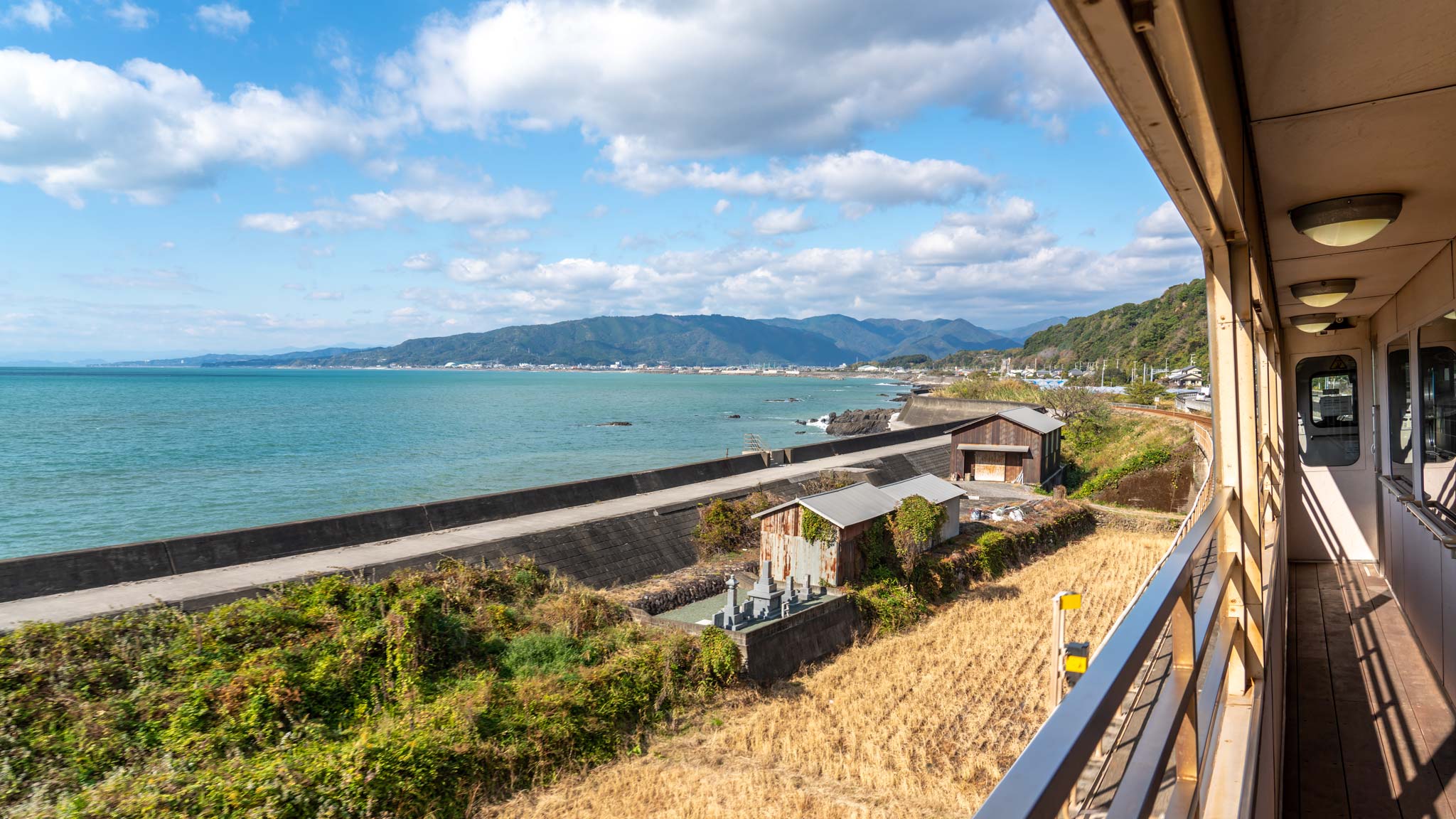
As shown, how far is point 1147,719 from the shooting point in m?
1.45

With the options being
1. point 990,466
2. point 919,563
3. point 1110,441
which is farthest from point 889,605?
point 1110,441

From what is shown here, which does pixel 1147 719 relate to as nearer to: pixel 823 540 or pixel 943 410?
pixel 823 540

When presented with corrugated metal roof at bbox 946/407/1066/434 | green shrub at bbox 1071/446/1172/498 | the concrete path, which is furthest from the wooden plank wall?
the concrete path

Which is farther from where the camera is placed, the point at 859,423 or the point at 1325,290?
the point at 859,423

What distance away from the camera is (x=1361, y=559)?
812cm

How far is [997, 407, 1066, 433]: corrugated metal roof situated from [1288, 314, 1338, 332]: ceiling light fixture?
19.8 metres

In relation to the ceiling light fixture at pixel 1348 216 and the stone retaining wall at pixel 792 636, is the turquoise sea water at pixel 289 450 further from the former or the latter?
the ceiling light fixture at pixel 1348 216

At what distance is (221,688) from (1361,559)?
484 inches

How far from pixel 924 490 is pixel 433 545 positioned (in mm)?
10669

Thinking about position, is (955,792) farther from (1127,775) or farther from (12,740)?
(12,740)

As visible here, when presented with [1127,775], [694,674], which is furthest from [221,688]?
[1127,775]

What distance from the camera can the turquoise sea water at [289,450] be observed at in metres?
27.6

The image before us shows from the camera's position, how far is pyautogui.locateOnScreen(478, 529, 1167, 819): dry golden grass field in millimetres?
7926

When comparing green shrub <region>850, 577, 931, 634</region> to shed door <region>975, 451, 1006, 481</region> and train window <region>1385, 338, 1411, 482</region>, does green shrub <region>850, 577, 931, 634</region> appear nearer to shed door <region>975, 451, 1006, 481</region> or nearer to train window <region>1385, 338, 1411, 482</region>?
train window <region>1385, 338, 1411, 482</region>
